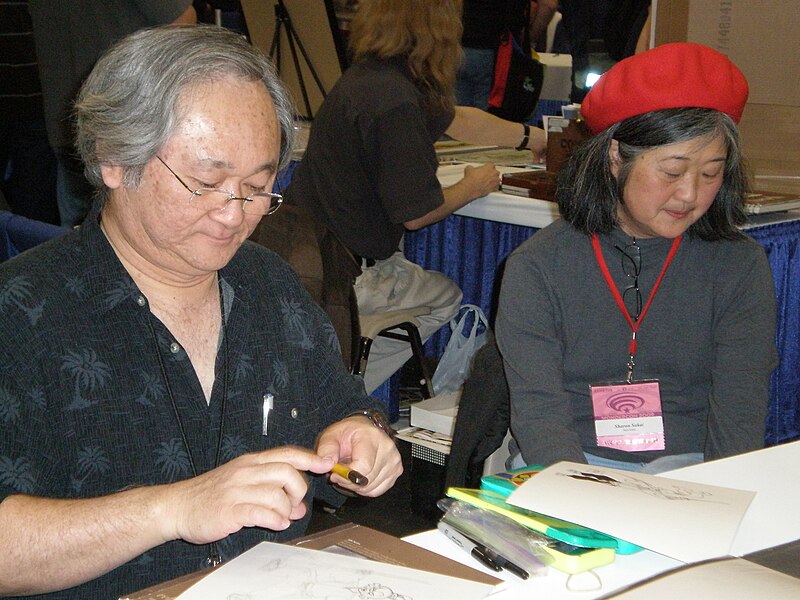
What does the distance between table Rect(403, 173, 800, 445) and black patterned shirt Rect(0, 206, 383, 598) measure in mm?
1783

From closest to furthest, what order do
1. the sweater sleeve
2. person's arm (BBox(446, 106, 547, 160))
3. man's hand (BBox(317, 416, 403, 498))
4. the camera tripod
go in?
man's hand (BBox(317, 416, 403, 498)) → the sweater sleeve → person's arm (BBox(446, 106, 547, 160)) → the camera tripod

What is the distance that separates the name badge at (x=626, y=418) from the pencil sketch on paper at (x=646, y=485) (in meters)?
0.51

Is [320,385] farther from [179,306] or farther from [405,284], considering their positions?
[405,284]

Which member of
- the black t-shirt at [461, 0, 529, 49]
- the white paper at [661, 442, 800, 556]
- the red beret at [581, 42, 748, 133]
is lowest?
the white paper at [661, 442, 800, 556]

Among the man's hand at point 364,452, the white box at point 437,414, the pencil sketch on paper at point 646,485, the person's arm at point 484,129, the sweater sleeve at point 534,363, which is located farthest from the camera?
the person's arm at point 484,129

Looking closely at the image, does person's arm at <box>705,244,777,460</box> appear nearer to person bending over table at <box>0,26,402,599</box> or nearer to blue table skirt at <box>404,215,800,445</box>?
person bending over table at <box>0,26,402,599</box>

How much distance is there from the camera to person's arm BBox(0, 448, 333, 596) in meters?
0.96

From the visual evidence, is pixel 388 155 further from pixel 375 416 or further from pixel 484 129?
pixel 375 416

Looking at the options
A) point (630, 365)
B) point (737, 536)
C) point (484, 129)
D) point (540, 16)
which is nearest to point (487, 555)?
point (737, 536)

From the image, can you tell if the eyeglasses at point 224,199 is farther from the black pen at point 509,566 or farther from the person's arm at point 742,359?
the person's arm at point 742,359

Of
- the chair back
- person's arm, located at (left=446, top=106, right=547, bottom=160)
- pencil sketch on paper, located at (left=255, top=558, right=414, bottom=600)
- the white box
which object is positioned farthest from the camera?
person's arm, located at (left=446, top=106, right=547, bottom=160)

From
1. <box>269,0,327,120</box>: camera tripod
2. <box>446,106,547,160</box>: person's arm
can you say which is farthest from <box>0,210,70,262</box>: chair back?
<box>269,0,327,120</box>: camera tripod

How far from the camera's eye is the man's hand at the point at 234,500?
0.96 metres

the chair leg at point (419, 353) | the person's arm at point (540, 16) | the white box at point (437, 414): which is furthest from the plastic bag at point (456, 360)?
the person's arm at point (540, 16)
